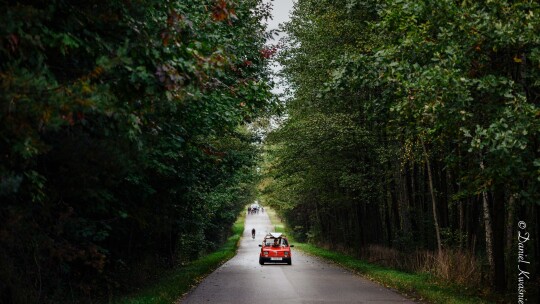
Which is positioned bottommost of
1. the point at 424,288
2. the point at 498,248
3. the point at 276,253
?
the point at 424,288

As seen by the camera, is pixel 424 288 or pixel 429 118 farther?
pixel 424 288

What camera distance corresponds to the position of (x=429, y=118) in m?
11.1

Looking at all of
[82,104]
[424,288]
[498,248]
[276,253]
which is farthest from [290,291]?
[276,253]

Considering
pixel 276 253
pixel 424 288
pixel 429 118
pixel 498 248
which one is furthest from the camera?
pixel 276 253

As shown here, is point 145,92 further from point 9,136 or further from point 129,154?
point 9,136

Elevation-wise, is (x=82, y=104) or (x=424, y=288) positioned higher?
(x=82, y=104)

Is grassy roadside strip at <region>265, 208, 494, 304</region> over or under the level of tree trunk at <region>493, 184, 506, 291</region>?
under

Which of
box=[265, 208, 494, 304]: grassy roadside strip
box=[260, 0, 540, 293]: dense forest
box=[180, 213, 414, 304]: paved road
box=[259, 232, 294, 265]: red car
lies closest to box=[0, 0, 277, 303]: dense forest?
box=[260, 0, 540, 293]: dense forest

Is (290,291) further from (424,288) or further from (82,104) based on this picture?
(82,104)

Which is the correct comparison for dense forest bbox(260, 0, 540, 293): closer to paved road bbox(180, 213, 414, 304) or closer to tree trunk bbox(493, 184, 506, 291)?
tree trunk bbox(493, 184, 506, 291)

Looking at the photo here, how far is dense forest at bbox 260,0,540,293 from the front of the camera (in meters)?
9.23

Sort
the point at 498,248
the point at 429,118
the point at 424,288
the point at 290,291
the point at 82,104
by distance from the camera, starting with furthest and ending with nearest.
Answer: the point at 290,291 → the point at 424,288 → the point at 498,248 → the point at 429,118 → the point at 82,104

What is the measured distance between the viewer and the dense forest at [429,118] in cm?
923

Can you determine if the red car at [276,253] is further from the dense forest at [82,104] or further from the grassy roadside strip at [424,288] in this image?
the dense forest at [82,104]
